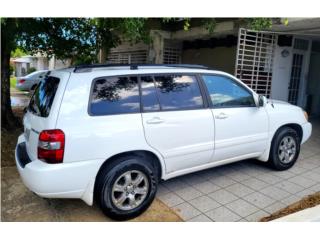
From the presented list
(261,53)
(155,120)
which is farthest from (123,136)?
(261,53)

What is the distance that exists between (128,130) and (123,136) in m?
0.09

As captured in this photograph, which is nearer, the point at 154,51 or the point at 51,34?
the point at 51,34

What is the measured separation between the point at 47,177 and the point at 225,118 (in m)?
2.41

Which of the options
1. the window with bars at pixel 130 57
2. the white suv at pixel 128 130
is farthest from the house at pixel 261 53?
the white suv at pixel 128 130

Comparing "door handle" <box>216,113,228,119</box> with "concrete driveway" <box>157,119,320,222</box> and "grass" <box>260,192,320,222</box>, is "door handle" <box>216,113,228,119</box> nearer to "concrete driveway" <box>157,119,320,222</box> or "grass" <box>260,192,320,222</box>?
"concrete driveway" <box>157,119,320,222</box>

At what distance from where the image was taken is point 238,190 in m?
4.21

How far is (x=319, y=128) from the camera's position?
8.35m

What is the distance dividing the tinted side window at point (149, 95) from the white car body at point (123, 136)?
3.3 inches

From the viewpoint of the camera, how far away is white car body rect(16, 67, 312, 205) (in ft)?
9.80

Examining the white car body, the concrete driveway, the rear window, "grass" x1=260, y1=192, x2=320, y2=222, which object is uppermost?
the rear window

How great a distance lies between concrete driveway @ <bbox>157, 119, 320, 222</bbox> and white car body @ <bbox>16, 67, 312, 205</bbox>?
400 millimetres

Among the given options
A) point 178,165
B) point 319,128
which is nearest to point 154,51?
point 319,128

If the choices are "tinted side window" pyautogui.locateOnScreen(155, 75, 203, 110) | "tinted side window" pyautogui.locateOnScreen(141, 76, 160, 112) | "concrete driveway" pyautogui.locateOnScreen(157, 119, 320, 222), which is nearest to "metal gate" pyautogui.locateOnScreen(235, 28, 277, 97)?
"concrete driveway" pyautogui.locateOnScreen(157, 119, 320, 222)

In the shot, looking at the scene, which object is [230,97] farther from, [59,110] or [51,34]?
[51,34]
